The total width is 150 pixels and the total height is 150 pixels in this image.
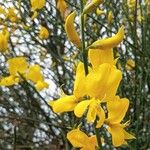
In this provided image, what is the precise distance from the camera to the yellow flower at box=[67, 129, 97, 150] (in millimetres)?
1173

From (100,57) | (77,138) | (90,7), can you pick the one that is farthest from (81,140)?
(90,7)

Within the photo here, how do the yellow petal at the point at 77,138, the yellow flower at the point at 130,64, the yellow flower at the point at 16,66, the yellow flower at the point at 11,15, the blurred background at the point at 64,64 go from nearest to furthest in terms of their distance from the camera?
1. the yellow petal at the point at 77,138
2. the yellow flower at the point at 16,66
3. the blurred background at the point at 64,64
4. the yellow flower at the point at 130,64
5. the yellow flower at the point at 11,15

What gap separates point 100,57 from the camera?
3.61ft

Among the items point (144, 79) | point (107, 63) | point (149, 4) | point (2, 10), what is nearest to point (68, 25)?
point (107, 63)

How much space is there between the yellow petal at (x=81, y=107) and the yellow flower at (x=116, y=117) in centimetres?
6

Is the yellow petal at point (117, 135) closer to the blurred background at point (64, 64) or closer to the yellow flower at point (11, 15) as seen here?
the blurred background at point (64, 64)

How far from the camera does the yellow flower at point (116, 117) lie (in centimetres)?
112

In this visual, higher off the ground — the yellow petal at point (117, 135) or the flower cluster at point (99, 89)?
the flower cluster at point (99, 89)

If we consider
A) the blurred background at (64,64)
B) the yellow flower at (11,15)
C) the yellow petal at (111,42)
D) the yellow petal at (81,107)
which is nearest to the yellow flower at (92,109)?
the yellow petal at (81,107)

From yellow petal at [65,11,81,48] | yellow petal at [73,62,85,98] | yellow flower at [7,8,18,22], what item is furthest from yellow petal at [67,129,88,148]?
yellow flower at [7,8,18,22]

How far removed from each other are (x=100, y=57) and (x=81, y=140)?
22 centimetres

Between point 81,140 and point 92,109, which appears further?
point 81,140

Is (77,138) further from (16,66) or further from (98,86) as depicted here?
(16,66)

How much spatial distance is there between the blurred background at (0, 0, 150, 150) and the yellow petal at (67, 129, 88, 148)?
0.82 feet
